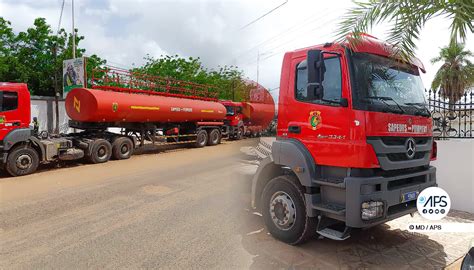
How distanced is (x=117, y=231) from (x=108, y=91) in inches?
342

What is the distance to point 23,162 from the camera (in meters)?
9.47

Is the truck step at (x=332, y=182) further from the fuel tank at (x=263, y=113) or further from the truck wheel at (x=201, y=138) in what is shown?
the truck wheel at (x=201, y=138)

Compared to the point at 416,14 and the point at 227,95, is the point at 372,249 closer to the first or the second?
the point at 416,14

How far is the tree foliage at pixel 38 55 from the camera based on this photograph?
739 inches

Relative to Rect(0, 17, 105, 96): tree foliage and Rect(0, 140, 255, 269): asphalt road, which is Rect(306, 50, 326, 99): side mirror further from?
Rect(0, 17, 105, 96): tree foliage

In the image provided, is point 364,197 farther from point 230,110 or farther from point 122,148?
point 230,110

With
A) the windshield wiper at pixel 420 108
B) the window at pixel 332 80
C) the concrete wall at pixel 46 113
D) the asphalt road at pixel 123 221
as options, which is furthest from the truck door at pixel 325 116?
the concrete wall at pixel 46 113

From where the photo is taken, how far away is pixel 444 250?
4285mm

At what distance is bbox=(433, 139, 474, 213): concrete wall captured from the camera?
604 centimetres

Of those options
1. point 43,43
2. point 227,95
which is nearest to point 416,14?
point 227,95

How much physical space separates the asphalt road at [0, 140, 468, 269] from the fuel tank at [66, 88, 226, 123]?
15.6 feet

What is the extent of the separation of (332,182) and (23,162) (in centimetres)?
905

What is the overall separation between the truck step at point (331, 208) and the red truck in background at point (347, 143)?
0.04ft

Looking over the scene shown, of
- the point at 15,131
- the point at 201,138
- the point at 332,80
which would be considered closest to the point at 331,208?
the point at 332,80
